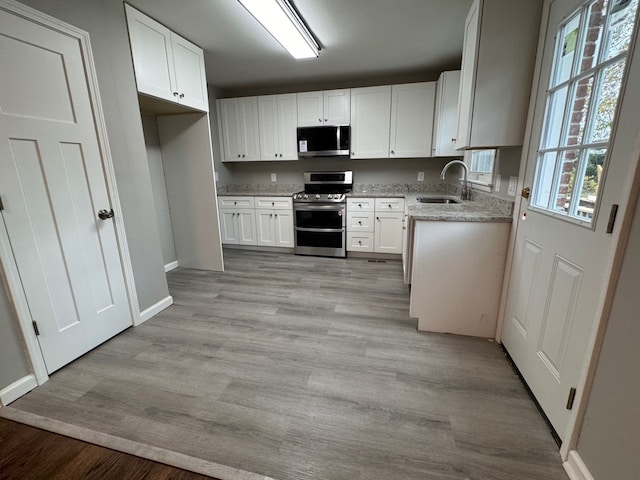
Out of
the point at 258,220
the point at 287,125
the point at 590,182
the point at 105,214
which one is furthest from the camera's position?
the point at 258,220

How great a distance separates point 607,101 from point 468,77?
0.92m

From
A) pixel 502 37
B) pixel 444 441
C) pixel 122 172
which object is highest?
pixel 502 37

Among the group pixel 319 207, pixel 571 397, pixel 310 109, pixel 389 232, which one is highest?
pixel 310 109

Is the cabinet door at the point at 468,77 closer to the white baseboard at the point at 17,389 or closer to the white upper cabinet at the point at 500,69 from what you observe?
the white upper cabinet at the point at 500,69

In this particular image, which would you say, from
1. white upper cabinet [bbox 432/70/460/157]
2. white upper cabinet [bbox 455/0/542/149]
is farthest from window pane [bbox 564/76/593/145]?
white upper cabinet [bbox 432/70/460/157]

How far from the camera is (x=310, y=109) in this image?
12.7 ft

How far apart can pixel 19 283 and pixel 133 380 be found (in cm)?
83

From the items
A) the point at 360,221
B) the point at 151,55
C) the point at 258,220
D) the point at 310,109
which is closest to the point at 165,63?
the point at 151,55

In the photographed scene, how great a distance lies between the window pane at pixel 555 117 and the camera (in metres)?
1.38

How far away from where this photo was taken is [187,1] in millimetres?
2016

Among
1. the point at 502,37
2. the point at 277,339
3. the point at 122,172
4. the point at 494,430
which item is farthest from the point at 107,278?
the point at 502,37

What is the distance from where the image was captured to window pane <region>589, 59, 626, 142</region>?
1055 millimetres

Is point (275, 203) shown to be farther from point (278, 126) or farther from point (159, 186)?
point (159, 186)

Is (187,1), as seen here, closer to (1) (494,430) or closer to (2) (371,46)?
(2) (371,46)
